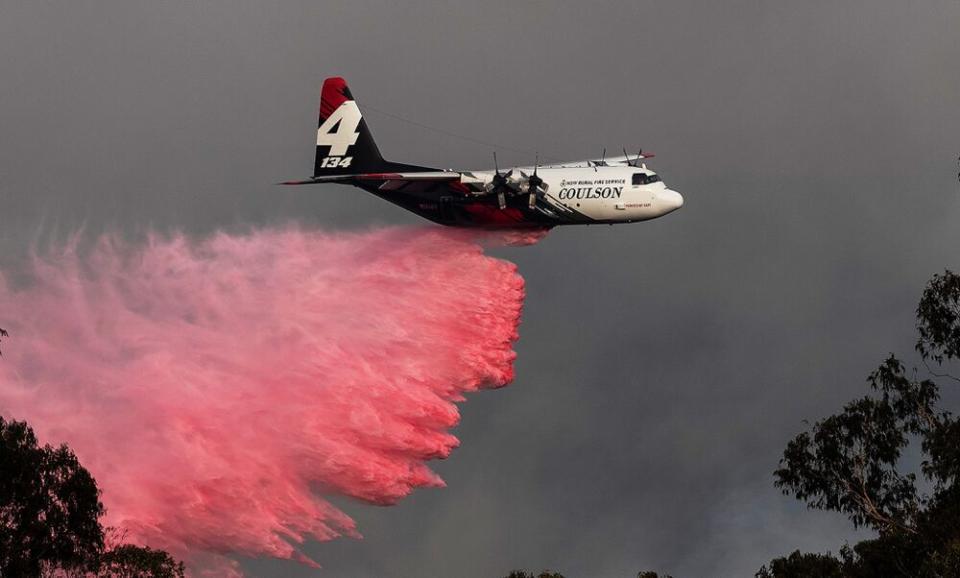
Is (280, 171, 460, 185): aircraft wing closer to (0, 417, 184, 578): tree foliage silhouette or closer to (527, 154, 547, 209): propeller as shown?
(527, 154, 547, 209): propeller

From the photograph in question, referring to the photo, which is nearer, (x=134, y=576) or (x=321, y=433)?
(x=134, y=576)

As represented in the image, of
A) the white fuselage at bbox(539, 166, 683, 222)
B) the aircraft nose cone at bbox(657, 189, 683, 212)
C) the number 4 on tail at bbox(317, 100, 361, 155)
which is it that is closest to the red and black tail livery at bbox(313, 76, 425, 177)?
the number 4 on tail at bbox(317, 100, 361, 155)

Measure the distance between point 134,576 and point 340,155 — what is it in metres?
27.0

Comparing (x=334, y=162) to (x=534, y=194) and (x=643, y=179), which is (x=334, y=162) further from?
(x=643, y=179)

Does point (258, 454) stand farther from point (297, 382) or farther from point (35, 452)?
point (35, 452)

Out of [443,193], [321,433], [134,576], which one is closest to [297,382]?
[321,433]

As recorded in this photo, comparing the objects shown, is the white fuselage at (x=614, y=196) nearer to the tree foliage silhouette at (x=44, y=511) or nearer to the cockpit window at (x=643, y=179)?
the cockpit window at (x=643, y=179)

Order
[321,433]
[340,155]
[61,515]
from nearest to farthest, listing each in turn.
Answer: [61,515], [321,433], [340,155]

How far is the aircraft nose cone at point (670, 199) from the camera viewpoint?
272ft

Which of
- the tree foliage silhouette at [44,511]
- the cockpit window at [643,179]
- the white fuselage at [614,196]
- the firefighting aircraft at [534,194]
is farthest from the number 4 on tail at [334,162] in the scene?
the tree foliage silhouette at [44,511]

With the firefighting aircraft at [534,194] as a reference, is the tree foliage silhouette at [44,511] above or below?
below

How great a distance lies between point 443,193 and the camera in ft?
280

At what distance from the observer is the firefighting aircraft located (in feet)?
272

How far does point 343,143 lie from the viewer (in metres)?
90.9
